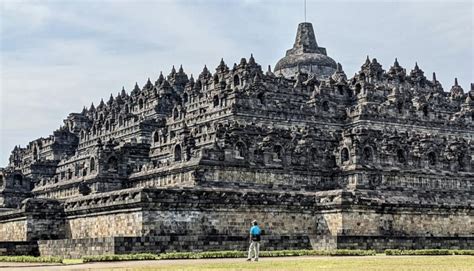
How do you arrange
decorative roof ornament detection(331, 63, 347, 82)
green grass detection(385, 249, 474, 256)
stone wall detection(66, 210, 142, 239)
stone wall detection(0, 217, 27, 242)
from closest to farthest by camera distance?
1. green grass detection(385, 249, 474, 256)
2. stone wall detection(66, 210, 142, 239)
3. stone wall detection(0, 217, 27, 242)
4. decorative roof ornament detection(331, 63, 347, 82)

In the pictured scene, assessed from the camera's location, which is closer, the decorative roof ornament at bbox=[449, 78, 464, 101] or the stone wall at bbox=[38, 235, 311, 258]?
the stone wall at bbox=[38, 235, 311, 258]

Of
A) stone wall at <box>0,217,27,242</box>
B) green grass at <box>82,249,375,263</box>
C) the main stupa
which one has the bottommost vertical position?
green grass at <box>82,249,375,263</box>

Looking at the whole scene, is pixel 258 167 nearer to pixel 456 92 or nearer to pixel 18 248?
pixel 18 248

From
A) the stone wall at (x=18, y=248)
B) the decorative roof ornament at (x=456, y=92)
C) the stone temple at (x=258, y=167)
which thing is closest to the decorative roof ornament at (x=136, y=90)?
the stone temple at (x=258, y=167)

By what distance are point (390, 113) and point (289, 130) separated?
1249cm

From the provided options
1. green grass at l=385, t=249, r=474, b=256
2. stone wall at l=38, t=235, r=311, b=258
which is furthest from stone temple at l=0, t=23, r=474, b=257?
green grass at l=385, t=249, r=474, b=256

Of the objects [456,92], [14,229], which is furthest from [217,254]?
[456,92]

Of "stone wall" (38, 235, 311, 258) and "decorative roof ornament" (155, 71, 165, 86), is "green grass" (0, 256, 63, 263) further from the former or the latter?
"decorative roof ornament" (155, 71, 165, 86)

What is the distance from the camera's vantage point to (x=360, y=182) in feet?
226

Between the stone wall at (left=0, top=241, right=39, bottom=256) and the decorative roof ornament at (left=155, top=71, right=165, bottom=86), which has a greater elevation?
the decorative roof ornament at (left=155, top=71, right=165, bottom=86)

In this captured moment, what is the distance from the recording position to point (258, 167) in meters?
66.7

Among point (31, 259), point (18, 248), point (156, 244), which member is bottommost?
point (31, 259)

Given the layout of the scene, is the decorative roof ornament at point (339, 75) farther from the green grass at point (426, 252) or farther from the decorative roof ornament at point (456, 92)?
the green grass at point (426, 252)

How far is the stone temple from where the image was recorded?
167 ft
